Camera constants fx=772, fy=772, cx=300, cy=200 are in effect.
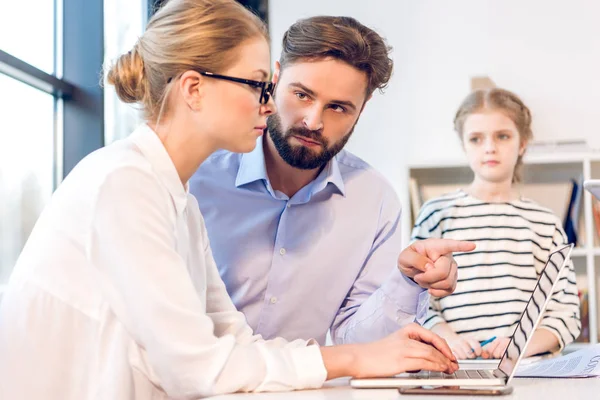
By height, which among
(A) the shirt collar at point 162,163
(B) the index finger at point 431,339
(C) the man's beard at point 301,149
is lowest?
(B) the index finger at point 431,339

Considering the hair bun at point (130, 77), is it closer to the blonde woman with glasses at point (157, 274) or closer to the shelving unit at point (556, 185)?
the blonde woman with glasses at point (157, 274)

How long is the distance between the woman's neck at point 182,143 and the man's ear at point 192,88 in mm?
35

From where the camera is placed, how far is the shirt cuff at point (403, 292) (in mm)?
1609

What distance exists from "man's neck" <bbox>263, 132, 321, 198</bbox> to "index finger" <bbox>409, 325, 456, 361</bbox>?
29.8 inches

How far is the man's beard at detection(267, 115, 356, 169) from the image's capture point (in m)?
1.89

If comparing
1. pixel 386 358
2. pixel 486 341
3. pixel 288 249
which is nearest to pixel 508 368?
pixel 386 358

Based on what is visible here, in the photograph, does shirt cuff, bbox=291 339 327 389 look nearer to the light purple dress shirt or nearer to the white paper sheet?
the white paper sheet

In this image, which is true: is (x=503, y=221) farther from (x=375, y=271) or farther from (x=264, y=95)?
(x=264, y=95)

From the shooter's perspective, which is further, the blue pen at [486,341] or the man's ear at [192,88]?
the blue pen at [486,341]

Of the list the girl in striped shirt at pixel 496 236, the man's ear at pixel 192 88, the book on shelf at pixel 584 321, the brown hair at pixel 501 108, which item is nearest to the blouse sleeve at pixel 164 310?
the man's ear at pixel 192 88

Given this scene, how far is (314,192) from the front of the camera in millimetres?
1960

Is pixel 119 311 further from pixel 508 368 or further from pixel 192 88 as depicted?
pixel 508 368

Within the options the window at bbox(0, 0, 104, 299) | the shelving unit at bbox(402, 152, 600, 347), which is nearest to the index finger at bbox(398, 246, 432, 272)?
the window at bbox(0, 0, 104, 299)

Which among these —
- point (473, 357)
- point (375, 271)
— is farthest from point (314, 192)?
point (473, 357)
